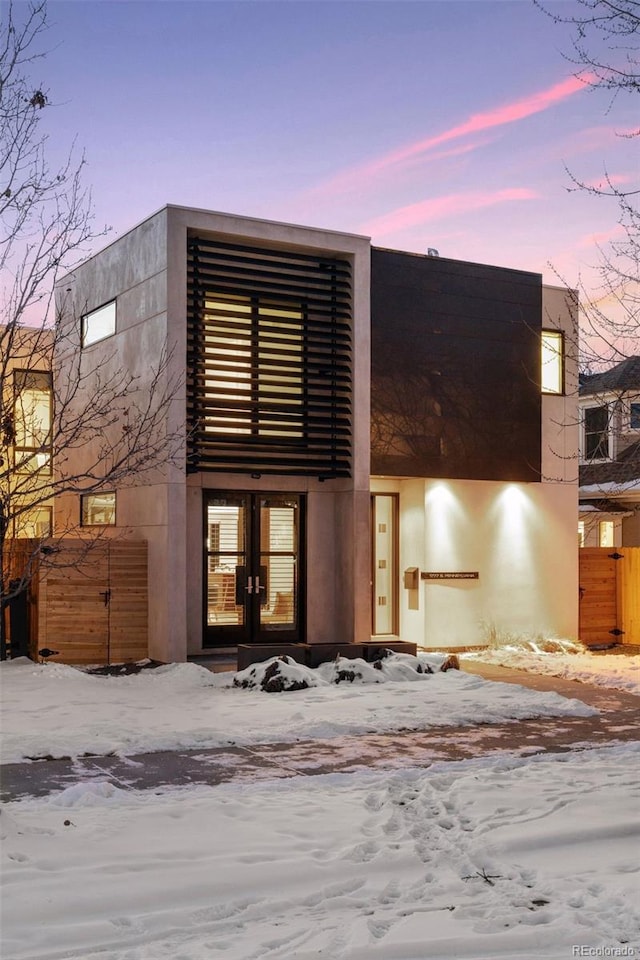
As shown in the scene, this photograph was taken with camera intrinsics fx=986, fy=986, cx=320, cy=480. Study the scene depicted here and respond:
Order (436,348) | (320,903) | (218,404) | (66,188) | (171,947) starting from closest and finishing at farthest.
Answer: (171,947) < (320,903) < (66,188) < (218,404) < (436,348)

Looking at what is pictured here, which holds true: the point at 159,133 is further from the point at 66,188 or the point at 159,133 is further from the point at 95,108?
the point at 66,188

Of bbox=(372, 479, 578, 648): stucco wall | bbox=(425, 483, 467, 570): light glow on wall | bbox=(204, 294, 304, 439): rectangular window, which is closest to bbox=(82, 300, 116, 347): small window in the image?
bbox=(204, 294, 304, 439): rectangular window

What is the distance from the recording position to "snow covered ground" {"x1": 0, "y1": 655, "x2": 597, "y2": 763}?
9.18 metres

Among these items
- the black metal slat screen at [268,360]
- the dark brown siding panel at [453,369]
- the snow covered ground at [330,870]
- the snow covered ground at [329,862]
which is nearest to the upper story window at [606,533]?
the dark brown siding panel at [453,369]

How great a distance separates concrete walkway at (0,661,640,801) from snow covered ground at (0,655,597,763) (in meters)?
0.29

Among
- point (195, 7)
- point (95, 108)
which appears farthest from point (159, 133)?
point (95, 108)

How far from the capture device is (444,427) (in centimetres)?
1677

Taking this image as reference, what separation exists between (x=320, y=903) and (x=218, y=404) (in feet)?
34.2

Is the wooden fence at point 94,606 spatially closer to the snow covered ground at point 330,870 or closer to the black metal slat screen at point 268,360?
the black metal slat screen at point 268,360

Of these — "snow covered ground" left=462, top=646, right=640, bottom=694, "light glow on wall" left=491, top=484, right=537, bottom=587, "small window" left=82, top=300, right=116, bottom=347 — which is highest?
"small window" left=82, top=300, right=116, bottom=347

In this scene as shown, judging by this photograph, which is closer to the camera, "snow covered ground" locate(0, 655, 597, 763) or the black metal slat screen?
"snow covered ground" locate(0, 655, 597, 763)

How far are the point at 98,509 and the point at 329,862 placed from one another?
Result: 482 inches

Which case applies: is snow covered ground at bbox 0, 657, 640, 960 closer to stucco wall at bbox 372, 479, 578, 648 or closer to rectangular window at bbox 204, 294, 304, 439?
rectangular window at bbox 204, 294, 304, 439

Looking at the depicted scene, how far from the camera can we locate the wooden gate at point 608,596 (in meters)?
18.3
